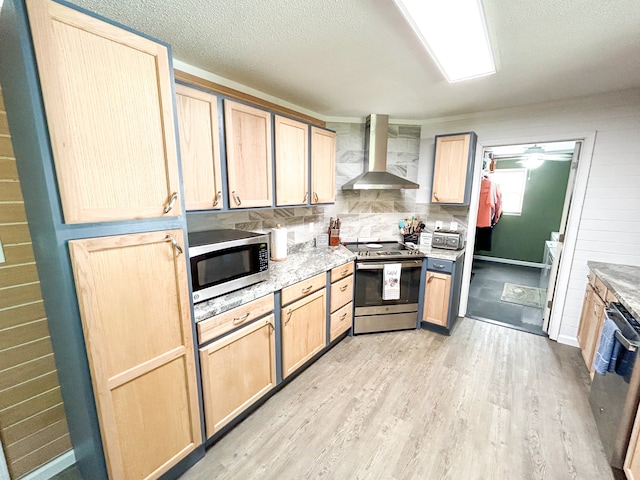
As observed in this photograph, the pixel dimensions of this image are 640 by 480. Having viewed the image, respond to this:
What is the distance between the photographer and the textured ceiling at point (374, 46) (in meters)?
1.24

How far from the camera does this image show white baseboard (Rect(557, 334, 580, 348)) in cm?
263

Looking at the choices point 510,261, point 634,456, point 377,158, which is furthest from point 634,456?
point 510,261

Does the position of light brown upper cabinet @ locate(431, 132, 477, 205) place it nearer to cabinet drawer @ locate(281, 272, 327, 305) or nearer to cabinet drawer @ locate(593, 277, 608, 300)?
cabinet drawer @ locate(593, 277, 608, 300)

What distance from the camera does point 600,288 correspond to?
2047mm

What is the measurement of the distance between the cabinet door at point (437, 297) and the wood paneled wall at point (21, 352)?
2.99 meters

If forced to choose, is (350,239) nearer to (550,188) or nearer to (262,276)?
(262,276)

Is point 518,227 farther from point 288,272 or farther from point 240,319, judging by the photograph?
point 240,319

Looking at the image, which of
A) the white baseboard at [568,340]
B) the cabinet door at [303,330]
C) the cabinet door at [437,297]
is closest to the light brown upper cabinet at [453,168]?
the cabinet door at [437,297]

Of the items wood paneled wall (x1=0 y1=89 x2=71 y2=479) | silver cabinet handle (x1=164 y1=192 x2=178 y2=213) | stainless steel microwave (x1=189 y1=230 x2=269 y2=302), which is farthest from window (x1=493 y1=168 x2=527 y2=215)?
wood paneled wall (x1=0 y1=89 x2=71 y2=479)

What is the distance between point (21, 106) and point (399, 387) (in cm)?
265

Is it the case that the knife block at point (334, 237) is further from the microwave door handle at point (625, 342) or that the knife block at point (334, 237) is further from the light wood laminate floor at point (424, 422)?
the microwave door handle at point (625, 342)

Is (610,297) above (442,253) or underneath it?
underneath

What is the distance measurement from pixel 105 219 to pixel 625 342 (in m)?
2.51

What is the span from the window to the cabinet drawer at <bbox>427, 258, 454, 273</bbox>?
368 centimetres
